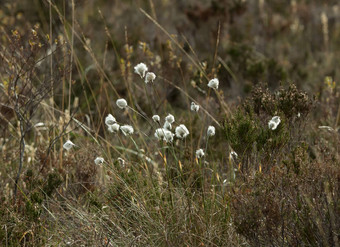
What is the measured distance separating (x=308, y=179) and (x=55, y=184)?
145cm

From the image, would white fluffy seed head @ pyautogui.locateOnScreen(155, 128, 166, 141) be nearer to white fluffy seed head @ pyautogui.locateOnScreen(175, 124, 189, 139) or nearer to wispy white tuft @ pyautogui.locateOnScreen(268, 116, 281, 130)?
white fluffy seed head @ pyautogui.locateOnScreen(175, 124, 189, 139)

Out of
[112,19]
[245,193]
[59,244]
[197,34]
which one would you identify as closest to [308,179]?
[245,193]

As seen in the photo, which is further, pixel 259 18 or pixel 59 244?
pixel 259 18

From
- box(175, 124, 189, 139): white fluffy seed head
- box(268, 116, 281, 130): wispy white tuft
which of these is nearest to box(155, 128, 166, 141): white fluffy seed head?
box(175, 124, 189, 139): white fluffy seed head

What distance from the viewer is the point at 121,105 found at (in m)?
2.93

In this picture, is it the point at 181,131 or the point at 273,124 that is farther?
the point at 181,131

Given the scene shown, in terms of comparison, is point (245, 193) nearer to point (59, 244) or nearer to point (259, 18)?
point (59, 244)

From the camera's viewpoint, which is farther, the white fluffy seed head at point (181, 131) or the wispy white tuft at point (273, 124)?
the white fluffy seed head at point (181, 131)

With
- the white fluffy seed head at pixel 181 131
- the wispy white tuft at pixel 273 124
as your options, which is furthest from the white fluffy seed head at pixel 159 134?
the wispy white tuft at pixel 273 124

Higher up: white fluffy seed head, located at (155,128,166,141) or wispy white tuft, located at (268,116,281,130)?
wispy white tuft, located at (268,116,281,130)

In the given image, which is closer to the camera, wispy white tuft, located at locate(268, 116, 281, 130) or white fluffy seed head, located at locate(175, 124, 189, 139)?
wispy white tuft, located at locate(268, 116, 281, 130)

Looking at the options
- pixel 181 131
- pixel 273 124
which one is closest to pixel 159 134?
pixel 181 131

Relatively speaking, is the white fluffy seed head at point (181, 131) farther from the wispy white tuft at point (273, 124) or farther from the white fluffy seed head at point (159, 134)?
the wispy white tuft at point (273, 124)

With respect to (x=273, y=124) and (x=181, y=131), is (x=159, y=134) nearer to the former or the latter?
(x=181, y=131)
